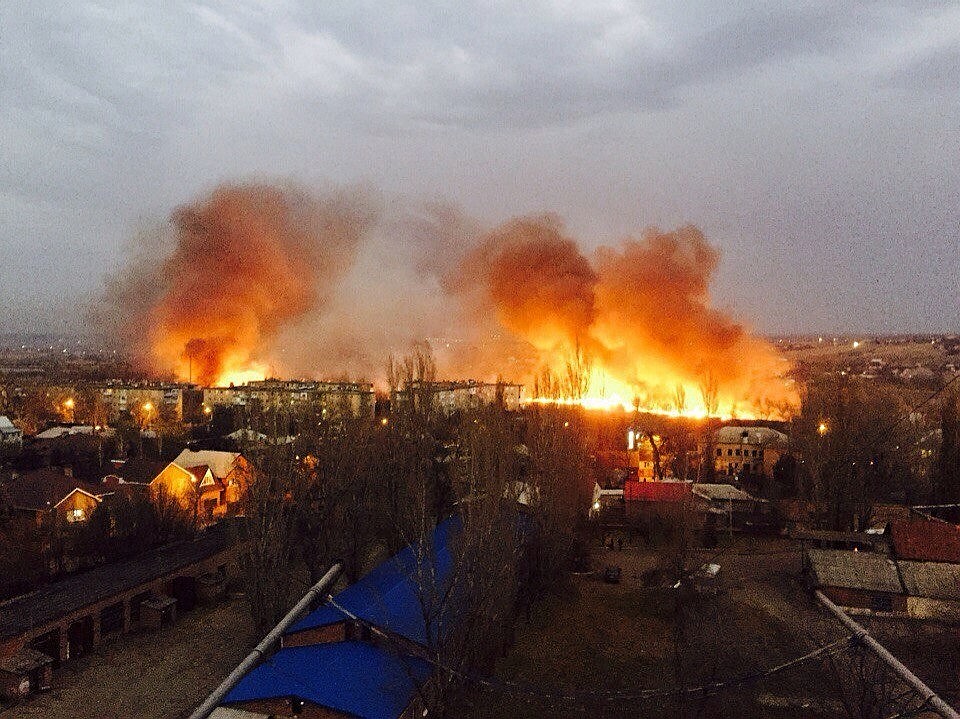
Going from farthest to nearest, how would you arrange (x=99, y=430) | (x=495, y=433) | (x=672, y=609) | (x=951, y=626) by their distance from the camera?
(x=99, y=430), (x=495, y=433), (x=672, y=609), (x=951, y=626)

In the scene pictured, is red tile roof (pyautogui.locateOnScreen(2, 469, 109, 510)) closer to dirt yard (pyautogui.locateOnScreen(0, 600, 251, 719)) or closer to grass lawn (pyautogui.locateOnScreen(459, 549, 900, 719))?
dirt yard (pyautogui.locateOnScreen(0, 600, 251, 719))

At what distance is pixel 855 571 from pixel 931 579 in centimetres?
126

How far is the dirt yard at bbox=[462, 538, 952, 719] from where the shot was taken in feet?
30.5

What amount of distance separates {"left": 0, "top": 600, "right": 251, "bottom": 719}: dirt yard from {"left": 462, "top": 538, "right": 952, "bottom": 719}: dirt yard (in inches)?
182

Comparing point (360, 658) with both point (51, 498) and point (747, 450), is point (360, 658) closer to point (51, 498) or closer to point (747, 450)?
point (51, 498)

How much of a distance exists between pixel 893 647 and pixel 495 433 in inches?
344

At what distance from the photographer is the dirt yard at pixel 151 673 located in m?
9.79

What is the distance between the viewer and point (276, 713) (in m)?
8.13

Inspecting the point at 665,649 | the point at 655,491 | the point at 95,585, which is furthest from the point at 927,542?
the point at 95,585

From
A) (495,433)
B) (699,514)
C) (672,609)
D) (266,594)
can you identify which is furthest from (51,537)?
(699,514)

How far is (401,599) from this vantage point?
A: 1012 centimetres

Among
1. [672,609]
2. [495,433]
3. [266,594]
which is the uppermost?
[495,433]

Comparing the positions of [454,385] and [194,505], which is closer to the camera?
[194,505]

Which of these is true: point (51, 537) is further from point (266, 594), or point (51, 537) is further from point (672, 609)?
point (672, 609)
